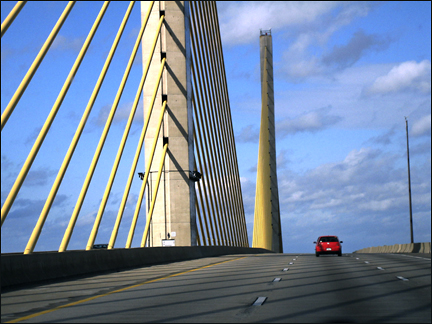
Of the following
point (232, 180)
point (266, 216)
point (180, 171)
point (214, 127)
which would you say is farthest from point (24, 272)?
point (266, 216)

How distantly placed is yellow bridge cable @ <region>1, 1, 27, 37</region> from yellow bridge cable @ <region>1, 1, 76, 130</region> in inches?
50.5

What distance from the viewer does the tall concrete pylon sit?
214 feet

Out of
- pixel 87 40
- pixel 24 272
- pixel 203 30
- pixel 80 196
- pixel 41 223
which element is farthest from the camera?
pixel 203 30

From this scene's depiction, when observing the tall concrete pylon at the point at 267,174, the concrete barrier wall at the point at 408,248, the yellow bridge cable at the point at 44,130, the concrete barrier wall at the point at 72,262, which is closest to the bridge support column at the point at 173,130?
the concrete barrier wall at the point at 72,262

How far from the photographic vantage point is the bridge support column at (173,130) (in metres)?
33.9

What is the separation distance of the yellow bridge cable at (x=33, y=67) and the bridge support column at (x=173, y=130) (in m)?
14.4

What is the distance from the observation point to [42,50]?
17.3m

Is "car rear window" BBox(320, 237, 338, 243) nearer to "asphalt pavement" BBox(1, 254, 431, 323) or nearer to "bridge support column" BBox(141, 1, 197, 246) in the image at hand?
"bridge support column" BBox(141, 1, 197, 246)

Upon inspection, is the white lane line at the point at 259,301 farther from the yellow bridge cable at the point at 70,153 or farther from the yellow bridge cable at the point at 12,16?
the yellow bridge cable at the point at 12,16

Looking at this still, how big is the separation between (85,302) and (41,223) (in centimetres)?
534

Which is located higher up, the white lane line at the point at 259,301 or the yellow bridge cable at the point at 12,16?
the yellow bridge cable at the point at 12,16

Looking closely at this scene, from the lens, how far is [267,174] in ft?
221

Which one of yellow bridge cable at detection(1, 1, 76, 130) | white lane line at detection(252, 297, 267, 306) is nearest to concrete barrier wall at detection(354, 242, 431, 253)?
yellow bridge cable at detection(1, 1, 76, 130)

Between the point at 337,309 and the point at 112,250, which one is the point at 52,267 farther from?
the point at 337,309
